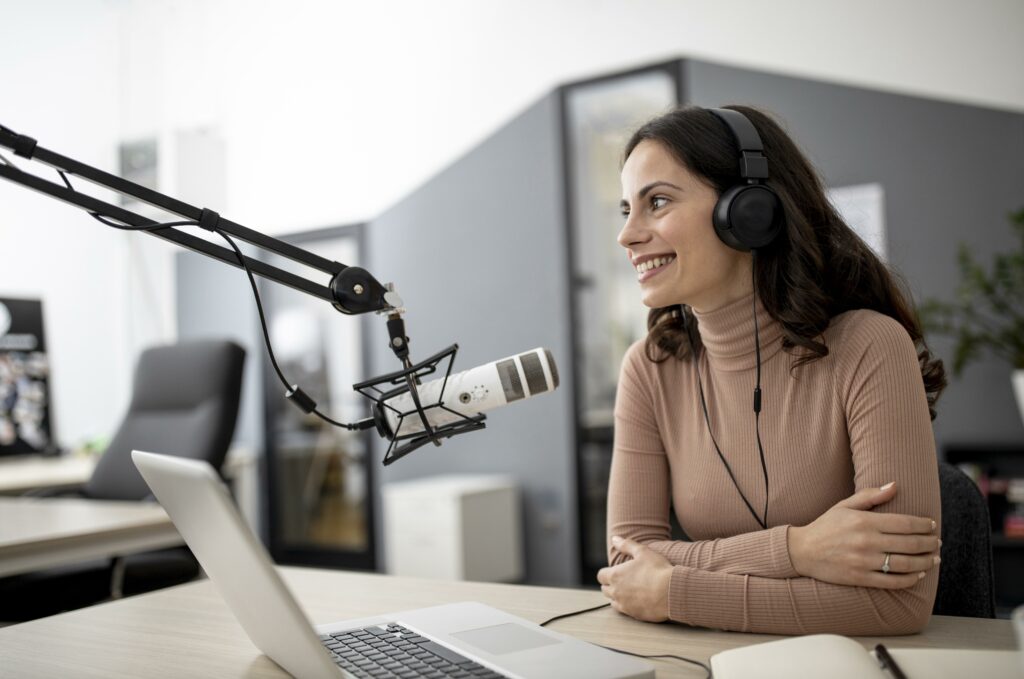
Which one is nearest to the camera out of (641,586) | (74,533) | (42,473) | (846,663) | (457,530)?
(846,663)

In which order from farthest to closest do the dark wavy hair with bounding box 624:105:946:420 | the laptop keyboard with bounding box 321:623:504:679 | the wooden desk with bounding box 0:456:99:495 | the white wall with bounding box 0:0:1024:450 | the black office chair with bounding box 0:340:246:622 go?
1. the white wall with bounding box 0:0:1024:450
2. the wooden desk with bounding box 0:456:99:495
3. the black office chair with bounding box 0:340:246:622
4. the dark wavy hair with bounding box 624:105:946:420
5. the laptop keyboard with bounding box 321:623:504:679

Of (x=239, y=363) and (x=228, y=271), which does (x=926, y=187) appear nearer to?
(x=239, y=363)

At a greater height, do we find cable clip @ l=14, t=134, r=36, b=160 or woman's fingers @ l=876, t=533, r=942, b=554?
cable clip @ l=14, t=134, r=36, b=160

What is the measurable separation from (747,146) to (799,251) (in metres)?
0.18

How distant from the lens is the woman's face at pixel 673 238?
1.27 metres

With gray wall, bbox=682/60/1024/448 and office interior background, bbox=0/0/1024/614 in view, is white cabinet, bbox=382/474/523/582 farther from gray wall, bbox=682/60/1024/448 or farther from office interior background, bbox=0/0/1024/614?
gray wall, bbox=682/60/1024/448

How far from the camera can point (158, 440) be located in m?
2.59

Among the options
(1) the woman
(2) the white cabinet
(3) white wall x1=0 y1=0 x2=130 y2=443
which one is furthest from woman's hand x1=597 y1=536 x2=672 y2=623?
(3) white wall x1=0 y1=0 x2=130 y2=443

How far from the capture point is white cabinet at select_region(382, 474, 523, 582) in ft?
13.0

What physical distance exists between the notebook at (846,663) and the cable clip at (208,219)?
64 cm

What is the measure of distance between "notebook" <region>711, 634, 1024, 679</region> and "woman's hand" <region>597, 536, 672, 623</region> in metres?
0.25

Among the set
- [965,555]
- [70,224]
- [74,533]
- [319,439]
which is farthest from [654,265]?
[319,439]

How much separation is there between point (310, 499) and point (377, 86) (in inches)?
103

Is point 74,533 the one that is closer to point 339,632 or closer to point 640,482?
point 339,632
